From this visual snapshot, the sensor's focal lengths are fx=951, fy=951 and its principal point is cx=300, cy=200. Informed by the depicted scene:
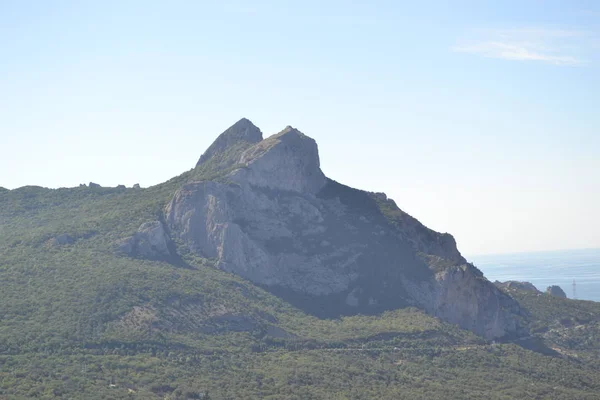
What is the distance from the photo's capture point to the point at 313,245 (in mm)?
139875

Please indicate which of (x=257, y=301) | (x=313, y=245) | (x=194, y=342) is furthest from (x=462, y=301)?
(x=194, y=342)

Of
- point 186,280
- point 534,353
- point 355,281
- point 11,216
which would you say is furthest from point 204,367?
point 11,216

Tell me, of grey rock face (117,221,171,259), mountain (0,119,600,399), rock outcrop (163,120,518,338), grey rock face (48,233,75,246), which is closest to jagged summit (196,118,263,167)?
mountain (0,119,600,399)

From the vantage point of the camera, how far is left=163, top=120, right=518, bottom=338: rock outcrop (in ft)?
443

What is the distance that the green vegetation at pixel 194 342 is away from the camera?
96688mm

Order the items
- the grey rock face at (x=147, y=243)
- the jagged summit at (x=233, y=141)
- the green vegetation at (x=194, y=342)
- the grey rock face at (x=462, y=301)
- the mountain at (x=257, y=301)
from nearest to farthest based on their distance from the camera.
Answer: the green vegetation at (x=194, y=342)
the mountain at (x=257, y=301)
the grey rock face at (x=147, y=243)
the grey rock face at (x=462, y=301)
the jagged summit at (x=233, y=141)

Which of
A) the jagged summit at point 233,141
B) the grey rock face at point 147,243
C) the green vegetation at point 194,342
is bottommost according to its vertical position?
the green vegetation at point 194,342

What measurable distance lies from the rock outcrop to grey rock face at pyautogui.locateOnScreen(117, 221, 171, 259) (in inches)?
207

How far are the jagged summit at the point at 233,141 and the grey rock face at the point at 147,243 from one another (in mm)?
23920

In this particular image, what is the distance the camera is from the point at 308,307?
431ft

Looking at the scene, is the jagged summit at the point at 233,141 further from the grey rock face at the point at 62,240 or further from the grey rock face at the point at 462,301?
the grey rock face at the point at 462,301

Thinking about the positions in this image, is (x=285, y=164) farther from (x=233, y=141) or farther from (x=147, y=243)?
(x=147, y=243)

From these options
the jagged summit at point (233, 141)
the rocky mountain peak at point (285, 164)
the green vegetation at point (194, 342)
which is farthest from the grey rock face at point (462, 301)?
the jagged summit at point (233, 141)

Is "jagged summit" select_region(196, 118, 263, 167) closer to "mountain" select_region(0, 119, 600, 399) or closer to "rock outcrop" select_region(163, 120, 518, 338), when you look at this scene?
"mountain" select_region(0, 119, 600, 399)
